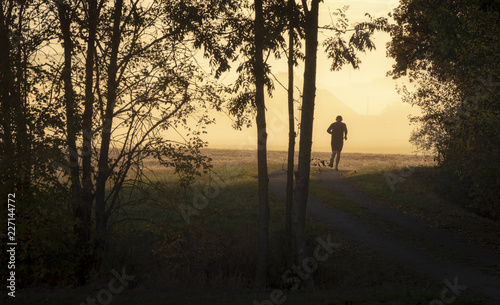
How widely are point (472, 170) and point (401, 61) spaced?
8.48 m

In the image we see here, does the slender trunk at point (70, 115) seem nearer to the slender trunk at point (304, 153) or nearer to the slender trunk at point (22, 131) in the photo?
the slender trunk at point (22, 131)

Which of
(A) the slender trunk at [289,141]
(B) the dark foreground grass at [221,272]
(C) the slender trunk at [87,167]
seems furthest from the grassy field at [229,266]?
(C) the slender trunk at [87,167]

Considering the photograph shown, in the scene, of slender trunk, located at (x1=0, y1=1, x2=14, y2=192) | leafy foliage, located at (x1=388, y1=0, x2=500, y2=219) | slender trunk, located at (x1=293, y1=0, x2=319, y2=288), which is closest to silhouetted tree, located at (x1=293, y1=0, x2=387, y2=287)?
slender trunk, located at (x1=293, y1=0, x2=319, y2=288)

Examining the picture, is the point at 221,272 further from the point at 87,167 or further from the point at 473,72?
the point at 473,72

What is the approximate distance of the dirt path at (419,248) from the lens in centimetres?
1330

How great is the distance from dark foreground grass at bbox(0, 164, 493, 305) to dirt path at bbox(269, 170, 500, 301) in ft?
1.89

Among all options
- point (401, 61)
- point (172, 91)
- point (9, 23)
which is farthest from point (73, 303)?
point (401, 61)

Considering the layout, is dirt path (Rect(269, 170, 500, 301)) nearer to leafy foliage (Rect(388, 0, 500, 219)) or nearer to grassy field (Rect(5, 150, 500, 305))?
grassy field (Rect(5, 150, 500, 305))

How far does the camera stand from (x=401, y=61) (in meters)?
24.7

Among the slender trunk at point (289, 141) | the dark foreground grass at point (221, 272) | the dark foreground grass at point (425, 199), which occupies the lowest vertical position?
the dark foreground grass at point (221, 272)

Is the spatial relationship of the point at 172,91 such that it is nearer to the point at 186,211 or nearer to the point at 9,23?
the point at 186,211

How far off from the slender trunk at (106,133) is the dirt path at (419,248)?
7.90 m

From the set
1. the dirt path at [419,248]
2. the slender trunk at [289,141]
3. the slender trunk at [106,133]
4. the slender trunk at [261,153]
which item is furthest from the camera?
the slender trunk at [289,141]

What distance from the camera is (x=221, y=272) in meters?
15.1
